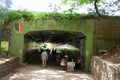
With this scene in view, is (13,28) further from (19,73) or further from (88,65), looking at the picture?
(88,65)

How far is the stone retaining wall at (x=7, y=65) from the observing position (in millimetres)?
14555

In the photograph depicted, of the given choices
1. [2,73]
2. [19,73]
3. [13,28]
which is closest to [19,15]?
[13,28]

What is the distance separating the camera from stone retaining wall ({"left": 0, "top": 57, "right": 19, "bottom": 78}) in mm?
14555

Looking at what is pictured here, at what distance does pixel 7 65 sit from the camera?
623 inches

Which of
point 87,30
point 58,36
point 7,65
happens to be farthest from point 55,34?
point 7,65

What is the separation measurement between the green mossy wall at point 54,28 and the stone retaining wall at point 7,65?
3.93 ft

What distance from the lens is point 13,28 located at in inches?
793

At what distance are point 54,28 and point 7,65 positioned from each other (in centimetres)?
554

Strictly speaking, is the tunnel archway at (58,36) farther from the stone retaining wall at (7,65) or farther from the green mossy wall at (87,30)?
the stone retaining wall at (7,65)

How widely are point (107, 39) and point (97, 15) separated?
189cm

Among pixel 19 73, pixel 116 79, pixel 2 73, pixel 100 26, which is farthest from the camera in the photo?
pixel 100 26

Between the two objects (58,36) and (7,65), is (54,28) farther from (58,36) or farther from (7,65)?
(58,36)

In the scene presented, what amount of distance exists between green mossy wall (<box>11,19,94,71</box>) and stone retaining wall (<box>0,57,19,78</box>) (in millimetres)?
1197

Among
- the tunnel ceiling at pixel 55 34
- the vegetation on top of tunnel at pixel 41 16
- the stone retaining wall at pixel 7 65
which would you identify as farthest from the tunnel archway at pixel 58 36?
the stone retaining wall at pixel 7 65
